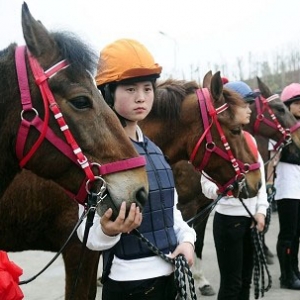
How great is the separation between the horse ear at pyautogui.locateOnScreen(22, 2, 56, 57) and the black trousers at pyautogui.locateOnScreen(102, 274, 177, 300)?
1059 millimetres

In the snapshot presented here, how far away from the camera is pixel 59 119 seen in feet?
5.62

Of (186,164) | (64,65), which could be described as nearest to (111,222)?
(64,65)

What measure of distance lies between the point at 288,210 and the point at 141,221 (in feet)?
10.1

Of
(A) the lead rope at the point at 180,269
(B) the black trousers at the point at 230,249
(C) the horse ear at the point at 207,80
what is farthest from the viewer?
(C) the horse ear at the point at 207,80

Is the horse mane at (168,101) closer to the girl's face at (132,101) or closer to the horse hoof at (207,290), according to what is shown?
the girl's face at (132,101)

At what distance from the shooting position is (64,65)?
177 cm

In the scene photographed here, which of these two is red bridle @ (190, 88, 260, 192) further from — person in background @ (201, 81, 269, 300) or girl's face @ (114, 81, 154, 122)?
girl's face @ (114, 81, 154, 122)

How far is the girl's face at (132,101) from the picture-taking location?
2.14 meters

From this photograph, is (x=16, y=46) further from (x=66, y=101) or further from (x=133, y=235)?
(x=133, y=235)

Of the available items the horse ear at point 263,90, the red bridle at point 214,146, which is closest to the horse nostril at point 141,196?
the red bridle at point 214,146

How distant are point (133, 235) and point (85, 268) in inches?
45.1

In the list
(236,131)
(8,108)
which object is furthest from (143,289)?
(236,131)

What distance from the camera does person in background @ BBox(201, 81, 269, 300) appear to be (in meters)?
3.24

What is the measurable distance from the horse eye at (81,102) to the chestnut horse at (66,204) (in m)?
1.30
